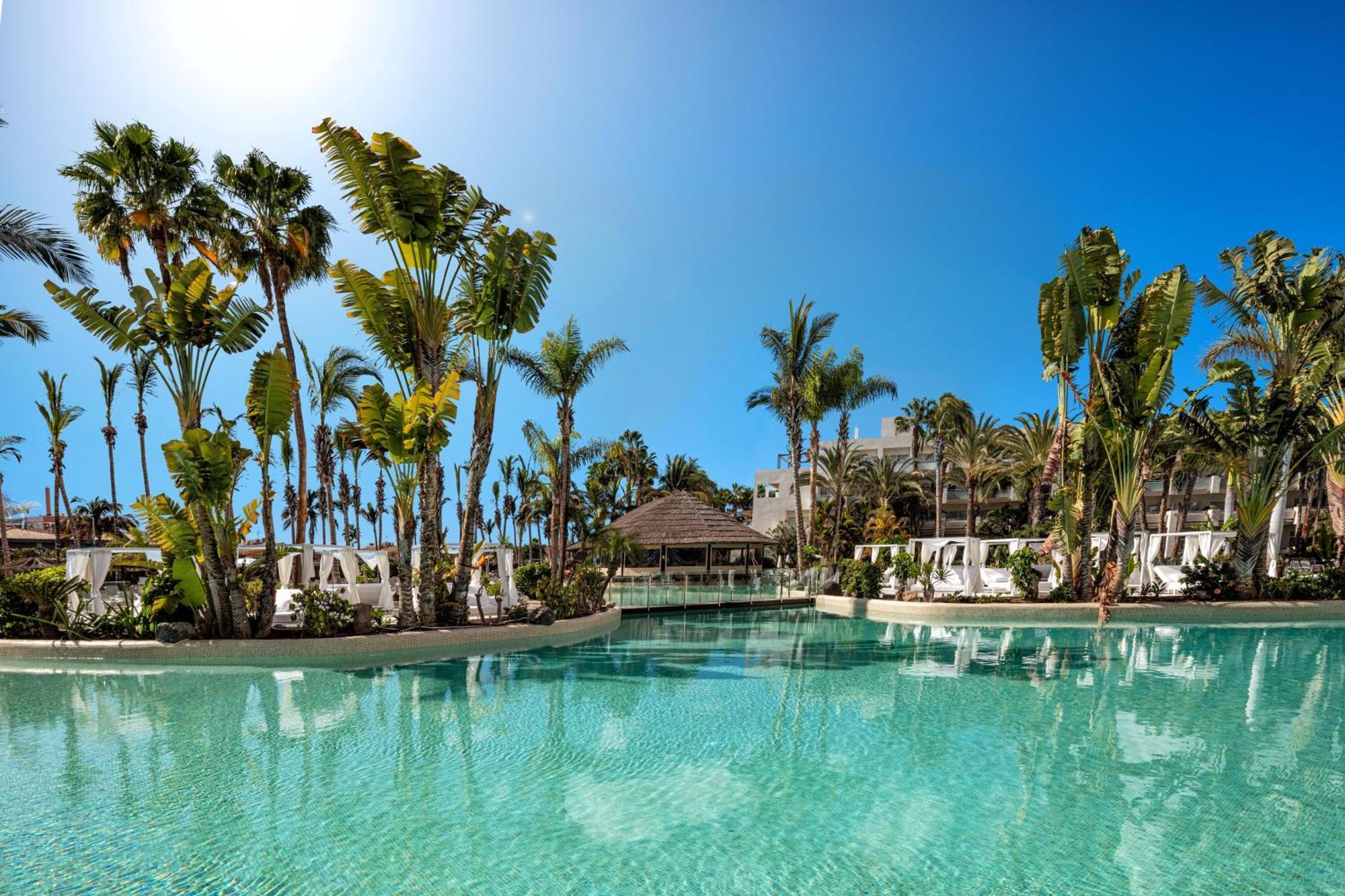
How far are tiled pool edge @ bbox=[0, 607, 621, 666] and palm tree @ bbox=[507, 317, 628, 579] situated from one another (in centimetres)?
526

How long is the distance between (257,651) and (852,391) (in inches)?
886

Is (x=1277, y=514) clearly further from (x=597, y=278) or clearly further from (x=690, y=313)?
(x=690, y=313)

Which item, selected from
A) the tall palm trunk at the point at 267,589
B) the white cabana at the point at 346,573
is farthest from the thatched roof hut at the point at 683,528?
the tall palm trunk at the point at 267,589

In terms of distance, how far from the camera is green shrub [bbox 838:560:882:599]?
811 inches

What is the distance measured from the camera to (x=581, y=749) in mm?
6871

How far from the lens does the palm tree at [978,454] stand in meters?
36.2

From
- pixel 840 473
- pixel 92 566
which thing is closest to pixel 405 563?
pixel 92 566

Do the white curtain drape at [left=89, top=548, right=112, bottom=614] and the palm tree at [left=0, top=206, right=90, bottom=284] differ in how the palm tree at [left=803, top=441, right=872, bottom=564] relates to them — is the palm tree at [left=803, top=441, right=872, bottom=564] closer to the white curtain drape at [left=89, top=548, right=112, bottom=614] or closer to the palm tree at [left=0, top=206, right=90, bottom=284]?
the white curtain drape at [left=89, top=548, right=112, bottom=614]

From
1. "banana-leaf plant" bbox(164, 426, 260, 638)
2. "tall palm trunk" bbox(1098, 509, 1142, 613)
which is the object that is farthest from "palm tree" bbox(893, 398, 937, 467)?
"banana-leaf plant" bbox(164, 426, 260, 638)

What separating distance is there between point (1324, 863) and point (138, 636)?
47.3 feet

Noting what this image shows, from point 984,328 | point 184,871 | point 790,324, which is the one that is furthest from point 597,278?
point 984,328

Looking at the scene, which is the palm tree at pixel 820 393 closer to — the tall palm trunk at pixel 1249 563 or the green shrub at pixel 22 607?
the tall palm trunk at pixel 1249 563

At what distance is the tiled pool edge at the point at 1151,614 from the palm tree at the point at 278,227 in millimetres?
15871

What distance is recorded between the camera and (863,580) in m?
20.7
